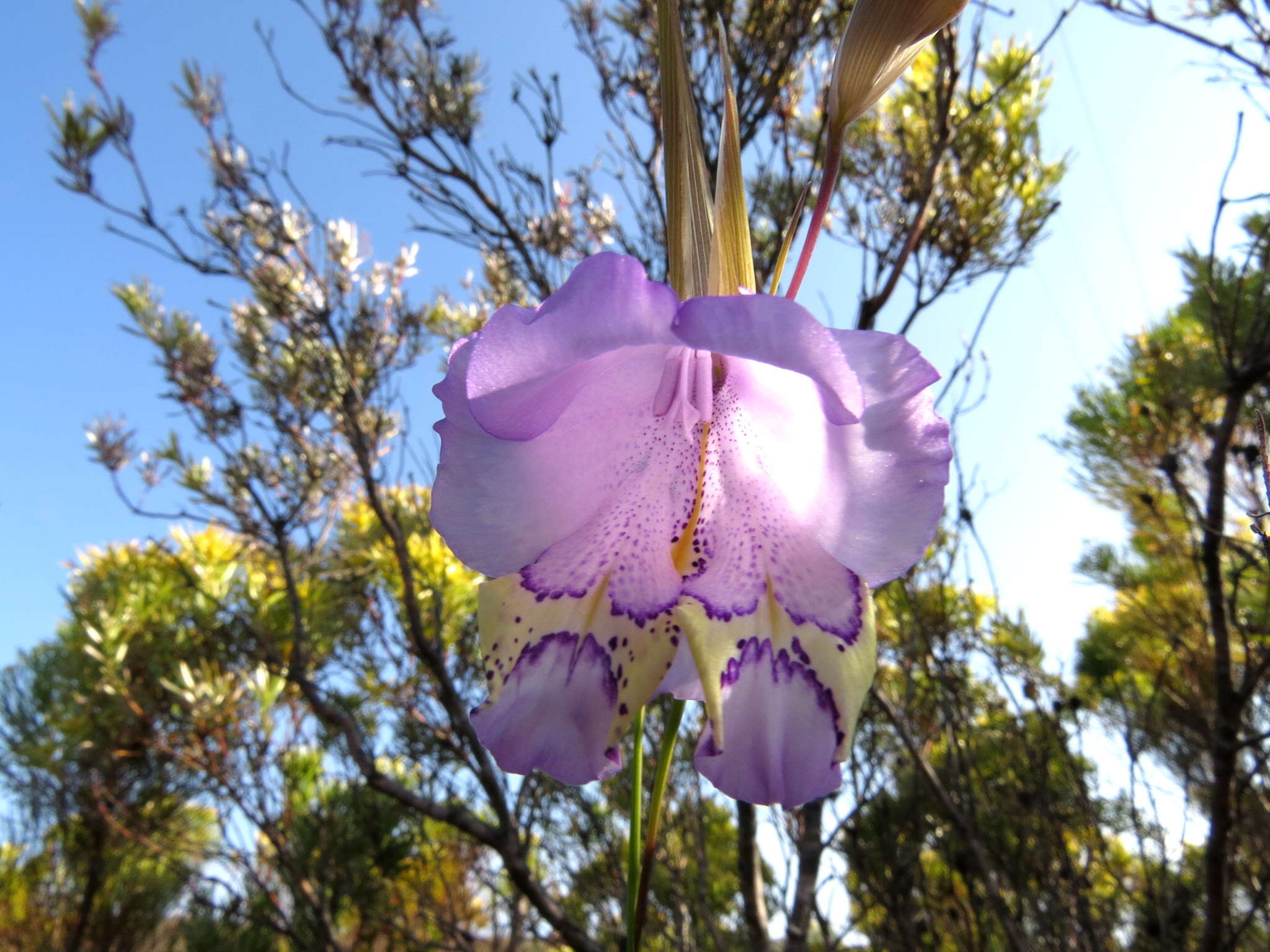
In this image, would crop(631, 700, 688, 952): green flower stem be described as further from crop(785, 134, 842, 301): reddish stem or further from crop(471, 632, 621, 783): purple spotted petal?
crop(785, 134, 842, 301): reddish stem

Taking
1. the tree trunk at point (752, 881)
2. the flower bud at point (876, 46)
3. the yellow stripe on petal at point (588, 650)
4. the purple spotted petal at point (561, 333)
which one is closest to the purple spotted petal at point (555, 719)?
the yellow stripe on petal at point (588, 650)

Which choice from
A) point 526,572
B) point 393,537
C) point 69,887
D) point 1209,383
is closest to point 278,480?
point 393,537

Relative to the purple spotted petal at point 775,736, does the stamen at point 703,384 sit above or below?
above

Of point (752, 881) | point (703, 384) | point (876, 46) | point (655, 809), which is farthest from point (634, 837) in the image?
point (752, 881)

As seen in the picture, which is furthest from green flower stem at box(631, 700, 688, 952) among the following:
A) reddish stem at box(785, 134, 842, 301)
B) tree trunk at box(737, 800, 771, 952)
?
tree trunk at box(737, 800, 771, 952)

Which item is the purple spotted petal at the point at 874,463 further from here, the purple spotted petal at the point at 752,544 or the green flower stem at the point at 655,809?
the green flower stem at the point at 655,809

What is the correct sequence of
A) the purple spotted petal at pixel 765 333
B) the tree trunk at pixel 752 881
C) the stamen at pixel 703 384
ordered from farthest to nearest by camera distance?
the tree trunk at pixel 752 881, the stamen at pixel 703 384, the purple spotted petal at pixel 765 333
